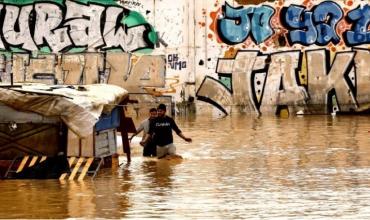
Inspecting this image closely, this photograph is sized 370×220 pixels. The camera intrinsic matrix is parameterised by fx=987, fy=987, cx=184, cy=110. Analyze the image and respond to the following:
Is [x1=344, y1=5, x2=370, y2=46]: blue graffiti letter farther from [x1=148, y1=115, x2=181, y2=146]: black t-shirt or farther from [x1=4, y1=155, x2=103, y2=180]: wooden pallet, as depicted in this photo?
[x1=4, y1=155, x2=103, y2=180]: wooden pallet

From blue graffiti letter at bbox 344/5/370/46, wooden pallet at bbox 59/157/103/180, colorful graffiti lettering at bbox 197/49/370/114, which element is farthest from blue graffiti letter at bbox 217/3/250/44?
wooden pallet at bbox 59/157/103/180

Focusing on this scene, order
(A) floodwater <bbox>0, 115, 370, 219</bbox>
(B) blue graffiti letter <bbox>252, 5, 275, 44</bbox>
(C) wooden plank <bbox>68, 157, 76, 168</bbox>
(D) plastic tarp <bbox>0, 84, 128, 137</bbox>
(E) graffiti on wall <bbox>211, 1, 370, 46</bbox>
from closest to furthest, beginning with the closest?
1. (A) floodwater <bbox>0, 115, 370, 219</bbox>
2. (D) plastic tarp <bbox>0, 84, 128, 137</bbox>
3. (C) wooden plank <bbox>68, 157, 76, 168</bbox>
4. (E) graffiti on wall <bbox>211, 1, 370, 46</bbox>
5. (B) blue graffiti letter <bbox>252, 5, 275, 44</bbox>

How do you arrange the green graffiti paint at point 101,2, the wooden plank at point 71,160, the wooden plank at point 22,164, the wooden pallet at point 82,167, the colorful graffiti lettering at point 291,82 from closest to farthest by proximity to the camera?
the wooden pallet at point 82,167 → the wooden plank at point 22,164 → the wooden plank at point 71,160 → the colorful graffiti lettering at point 291,82 → the green graffiti paint at point 101,2

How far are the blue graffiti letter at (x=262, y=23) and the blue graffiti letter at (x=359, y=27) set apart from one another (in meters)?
3.22

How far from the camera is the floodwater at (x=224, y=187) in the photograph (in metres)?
13.1

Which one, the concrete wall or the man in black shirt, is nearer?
the man in black shirt

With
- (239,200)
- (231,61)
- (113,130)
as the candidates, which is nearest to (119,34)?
(231,61)

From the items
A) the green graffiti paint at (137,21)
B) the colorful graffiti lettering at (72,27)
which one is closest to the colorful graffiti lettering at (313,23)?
the green graffiti paint at (137,21)

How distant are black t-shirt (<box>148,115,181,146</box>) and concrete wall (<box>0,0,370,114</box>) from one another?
19.5 meters

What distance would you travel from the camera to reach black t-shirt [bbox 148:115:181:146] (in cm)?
2092

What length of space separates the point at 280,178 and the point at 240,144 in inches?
310

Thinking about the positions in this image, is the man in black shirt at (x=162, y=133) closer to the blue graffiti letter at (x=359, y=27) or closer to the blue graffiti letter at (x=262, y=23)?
the blue graffiti letter at (x=262, y=23)

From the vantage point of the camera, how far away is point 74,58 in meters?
42.1

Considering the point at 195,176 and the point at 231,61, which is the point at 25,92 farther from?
the point at 231,61
